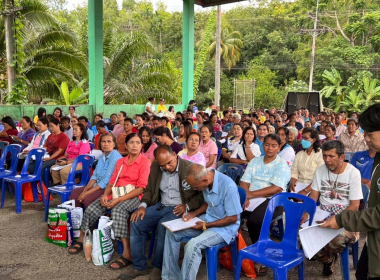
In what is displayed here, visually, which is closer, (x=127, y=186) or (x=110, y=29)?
(x=127, y=186)

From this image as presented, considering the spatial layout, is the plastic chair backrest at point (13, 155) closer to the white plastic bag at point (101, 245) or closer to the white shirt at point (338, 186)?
the white plastic bag at point (101, 245)

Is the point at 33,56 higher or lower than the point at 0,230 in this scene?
higher

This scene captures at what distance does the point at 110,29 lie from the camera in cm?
1451

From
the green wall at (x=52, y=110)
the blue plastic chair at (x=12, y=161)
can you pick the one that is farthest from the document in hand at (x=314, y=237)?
the green wall at (x=52, y=110)

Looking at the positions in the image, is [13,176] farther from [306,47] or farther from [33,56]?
[306,47]

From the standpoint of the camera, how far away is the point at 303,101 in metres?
17.3

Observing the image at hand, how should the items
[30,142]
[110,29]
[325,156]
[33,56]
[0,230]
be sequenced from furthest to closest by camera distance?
[110,29]
[33,56]
[30,142]
[0,230]
[325,156]

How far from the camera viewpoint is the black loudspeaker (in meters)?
17.1

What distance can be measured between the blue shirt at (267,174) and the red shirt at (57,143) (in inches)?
129

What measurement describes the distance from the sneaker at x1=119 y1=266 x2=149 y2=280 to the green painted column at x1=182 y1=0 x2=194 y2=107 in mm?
12072

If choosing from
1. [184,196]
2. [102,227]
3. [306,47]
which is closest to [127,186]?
[102,227]

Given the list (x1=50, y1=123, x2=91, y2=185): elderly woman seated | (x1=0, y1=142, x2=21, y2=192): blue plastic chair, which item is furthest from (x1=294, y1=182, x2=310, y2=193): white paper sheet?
(x1=0, y1=142, x2=21, y2=192): blue plastic chair

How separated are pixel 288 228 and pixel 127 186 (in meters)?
1.77

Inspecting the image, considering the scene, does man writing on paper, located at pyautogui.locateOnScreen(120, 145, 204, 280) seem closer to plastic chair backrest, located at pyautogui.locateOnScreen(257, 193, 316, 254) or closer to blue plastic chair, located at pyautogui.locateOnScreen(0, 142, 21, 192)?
plastic chair backrest, located at pyautogui.locateOnScreen(257, 193, 316, 254)
